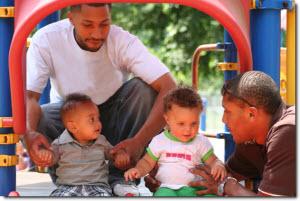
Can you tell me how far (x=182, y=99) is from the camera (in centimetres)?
413

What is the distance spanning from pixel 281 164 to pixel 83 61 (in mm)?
1628

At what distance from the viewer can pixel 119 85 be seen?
4.94 meters

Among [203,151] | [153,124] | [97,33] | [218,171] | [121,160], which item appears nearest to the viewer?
→ [218,171]

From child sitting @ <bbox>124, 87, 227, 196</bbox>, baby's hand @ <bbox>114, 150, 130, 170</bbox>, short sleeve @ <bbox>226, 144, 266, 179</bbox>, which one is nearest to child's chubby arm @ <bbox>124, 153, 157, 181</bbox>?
child sitting @ <bbox>124, 87, 227, 196</bbox>

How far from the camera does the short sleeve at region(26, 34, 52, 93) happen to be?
465 cm

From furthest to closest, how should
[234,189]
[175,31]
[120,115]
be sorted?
[175,31] → [120,115] → [234,189]

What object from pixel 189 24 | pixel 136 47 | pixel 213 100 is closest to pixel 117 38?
pixel 136 47

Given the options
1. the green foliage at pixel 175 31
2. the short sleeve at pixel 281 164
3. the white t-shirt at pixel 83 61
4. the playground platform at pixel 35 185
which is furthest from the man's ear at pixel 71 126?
the green foliage at pixel 175 31

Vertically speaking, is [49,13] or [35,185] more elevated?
[49,13]

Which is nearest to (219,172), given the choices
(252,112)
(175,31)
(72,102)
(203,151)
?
(203,151)

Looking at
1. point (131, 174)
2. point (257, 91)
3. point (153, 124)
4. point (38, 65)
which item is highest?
point (38, 65)

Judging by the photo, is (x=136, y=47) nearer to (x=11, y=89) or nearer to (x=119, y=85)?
(x=119, y=85)

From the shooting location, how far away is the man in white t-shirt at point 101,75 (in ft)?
15.1

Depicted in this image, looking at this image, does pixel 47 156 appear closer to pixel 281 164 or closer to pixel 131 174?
pixel 131 174
